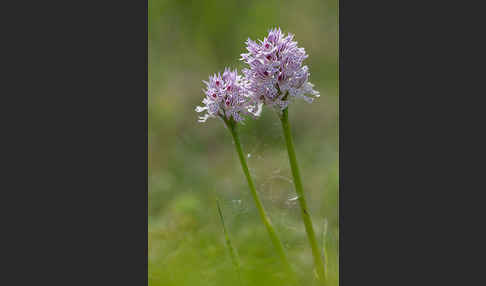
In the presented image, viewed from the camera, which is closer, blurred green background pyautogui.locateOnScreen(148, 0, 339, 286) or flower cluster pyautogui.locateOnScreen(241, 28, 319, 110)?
flower cluster pyautogui.locateOnScreen(241, 28, 319, 110)

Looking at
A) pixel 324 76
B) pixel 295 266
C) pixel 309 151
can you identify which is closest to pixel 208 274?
pixel 295 266

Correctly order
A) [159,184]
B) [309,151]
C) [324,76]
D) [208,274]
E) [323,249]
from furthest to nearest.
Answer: [324,76] → [309,151] → [159,184] → [323,249] → [208,274]

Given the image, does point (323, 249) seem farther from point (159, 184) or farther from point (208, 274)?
point (159, 184)

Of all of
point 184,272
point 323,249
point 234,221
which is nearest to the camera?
point 184,272

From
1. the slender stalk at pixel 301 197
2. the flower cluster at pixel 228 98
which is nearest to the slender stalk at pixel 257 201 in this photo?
the flower cluster at pixel 228 98

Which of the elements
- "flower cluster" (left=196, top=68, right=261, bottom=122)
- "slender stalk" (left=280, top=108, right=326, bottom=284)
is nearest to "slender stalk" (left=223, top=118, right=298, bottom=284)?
"flower cluster" (left=196, top=68, right=261, bottom=122)

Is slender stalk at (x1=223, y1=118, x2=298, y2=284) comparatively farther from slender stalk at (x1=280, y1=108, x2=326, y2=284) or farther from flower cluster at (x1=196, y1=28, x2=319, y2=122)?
slender stalk at (x1=280, y1=108, x2=326, y2=284)
